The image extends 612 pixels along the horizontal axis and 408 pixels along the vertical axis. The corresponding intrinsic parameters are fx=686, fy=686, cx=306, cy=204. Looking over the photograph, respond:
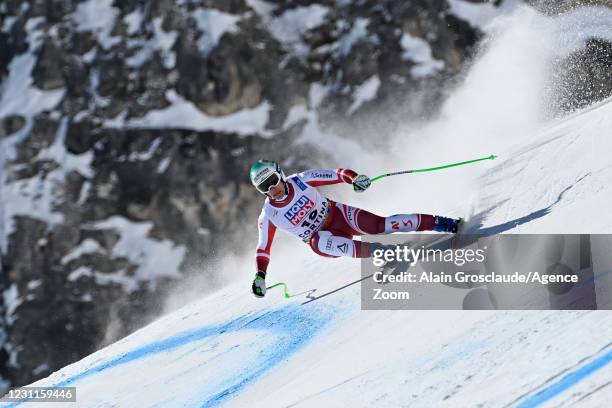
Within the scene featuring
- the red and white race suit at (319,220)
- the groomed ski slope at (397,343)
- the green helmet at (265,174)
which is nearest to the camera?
the groomed ski slope at (397,343)

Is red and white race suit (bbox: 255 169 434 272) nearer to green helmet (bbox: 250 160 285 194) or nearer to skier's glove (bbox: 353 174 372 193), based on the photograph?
skier's glove (bbox: 353 174 372 193)

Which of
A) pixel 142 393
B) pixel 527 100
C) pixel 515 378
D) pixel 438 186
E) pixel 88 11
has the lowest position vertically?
pixel 142 393

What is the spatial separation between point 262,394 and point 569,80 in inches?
577

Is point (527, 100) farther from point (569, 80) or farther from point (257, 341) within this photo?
point (257, 341)

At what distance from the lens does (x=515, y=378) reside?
13.5 feet

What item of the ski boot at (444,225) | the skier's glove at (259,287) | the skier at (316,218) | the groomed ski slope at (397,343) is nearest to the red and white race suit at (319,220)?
the skier at (316,218)

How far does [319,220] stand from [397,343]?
2.02 m

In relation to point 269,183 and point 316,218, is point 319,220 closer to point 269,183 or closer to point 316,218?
point 316,218

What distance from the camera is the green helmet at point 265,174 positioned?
6.68m

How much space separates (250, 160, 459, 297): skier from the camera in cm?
669

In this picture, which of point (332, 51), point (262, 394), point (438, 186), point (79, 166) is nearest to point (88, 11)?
point (79, 166)

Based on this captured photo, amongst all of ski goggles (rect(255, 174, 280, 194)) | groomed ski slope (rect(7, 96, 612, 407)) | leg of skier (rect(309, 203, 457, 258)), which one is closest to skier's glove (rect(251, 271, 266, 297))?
groomed ski slope (rect(7, 96, 612, 407))

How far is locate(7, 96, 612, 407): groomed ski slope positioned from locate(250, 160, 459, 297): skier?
0.51 m

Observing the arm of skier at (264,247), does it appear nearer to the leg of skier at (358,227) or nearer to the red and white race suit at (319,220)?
the red and white race suit at (319,220)
